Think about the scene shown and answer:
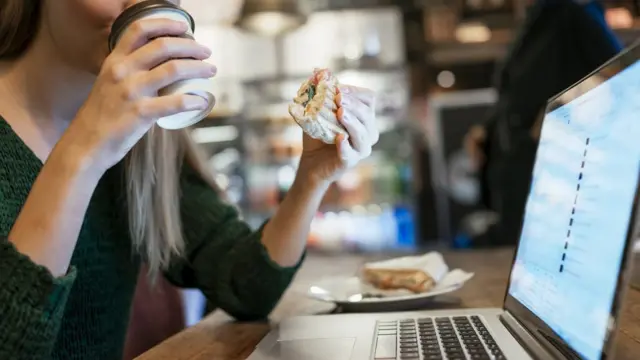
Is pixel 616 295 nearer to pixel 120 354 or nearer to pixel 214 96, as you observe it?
pixel 214 96

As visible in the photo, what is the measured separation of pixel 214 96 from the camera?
2.18ft

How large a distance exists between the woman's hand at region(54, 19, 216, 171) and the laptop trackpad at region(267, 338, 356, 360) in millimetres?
274

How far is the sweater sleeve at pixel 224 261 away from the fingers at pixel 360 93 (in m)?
0.29

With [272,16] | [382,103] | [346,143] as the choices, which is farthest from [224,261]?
[382,103]

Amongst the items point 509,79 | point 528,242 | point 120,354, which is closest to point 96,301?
point 120,354

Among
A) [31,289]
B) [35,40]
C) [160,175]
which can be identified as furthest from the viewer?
[160,175]

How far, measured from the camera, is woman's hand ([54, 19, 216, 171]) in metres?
0.60

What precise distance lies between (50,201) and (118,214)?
428 millimetres

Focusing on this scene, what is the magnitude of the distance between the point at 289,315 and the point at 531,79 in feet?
4.00

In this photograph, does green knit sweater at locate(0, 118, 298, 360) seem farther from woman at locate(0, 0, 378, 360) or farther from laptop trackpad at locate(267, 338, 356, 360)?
laptop trackpad at locate(267, 338, 356, 360)

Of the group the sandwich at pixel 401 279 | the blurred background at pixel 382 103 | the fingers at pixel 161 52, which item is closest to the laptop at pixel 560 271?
the sandwich at pixel 401 279

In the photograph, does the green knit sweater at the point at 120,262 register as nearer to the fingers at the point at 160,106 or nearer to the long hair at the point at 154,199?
the long hair at the point at 154,199

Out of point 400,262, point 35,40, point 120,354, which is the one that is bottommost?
point 120,354

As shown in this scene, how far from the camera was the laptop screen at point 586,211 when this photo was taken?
450 millimetres
